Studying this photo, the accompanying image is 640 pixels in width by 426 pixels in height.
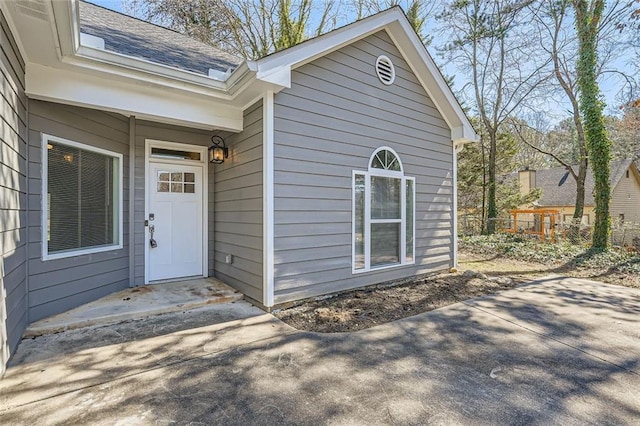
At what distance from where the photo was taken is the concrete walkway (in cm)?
202

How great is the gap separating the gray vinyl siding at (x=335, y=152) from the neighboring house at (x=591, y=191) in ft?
49.6

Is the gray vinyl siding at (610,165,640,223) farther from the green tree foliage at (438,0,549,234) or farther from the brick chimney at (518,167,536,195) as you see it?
the green tree foliage at (438,0,549,234)

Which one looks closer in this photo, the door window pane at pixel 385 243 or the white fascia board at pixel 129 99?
the white fascia board at pixel 129 99

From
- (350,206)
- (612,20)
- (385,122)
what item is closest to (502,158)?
Result: (612,20)

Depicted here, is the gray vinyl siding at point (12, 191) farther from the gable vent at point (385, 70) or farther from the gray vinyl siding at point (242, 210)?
the gable vent at point (385, 70)

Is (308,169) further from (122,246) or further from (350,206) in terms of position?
(122,246)

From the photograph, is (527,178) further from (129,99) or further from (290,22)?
(129,99)

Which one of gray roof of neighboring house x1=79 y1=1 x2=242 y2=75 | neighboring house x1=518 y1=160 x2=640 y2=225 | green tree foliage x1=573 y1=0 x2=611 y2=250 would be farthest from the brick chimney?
gray roof of neighboring house x1=79 y1=1 x2=242 y2=75

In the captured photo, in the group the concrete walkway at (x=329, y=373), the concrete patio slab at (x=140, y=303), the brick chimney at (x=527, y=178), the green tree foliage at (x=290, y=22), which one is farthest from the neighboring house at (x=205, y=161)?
the brick chimney at (x=527, y=178)

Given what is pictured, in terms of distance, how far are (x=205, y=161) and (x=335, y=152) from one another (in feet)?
6.92

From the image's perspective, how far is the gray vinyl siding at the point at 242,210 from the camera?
13.1 feet

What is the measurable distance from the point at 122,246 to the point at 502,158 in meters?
15.8

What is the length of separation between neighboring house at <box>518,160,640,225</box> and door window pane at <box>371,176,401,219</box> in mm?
15526

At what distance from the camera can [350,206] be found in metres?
4.61
